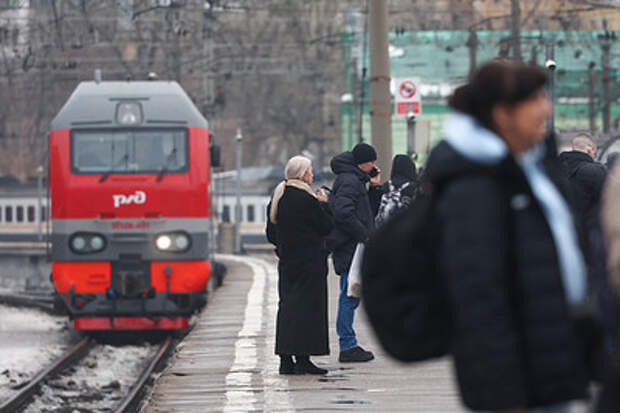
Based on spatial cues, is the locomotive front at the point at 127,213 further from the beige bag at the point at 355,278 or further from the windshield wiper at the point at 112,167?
the beige bag at the point at 355,278

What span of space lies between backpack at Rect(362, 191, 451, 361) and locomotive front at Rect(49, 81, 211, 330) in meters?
14.4

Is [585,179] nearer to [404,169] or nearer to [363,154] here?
[404,169]

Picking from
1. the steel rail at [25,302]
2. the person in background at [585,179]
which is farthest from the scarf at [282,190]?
the steel rail at [25,302]

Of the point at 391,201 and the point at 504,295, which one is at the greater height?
the point at 504,295

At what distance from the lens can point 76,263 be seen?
720 inches

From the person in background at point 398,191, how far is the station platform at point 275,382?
3.18 feet

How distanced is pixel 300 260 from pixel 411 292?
5.70 m

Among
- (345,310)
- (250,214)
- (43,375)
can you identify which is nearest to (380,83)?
(43,375)

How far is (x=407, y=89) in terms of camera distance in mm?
20109

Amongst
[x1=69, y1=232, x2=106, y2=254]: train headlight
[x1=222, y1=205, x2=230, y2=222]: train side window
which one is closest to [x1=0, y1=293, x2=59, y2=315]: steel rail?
[x1=69, y1=232, x2=106, y2=254]: train headlight

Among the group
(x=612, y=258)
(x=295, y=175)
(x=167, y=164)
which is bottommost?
(x=167, y=164)

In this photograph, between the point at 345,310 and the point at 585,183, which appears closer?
the point at 585,183

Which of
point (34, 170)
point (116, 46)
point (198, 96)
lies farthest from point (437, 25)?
point (34, 170)

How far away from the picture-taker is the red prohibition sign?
2003 cm
